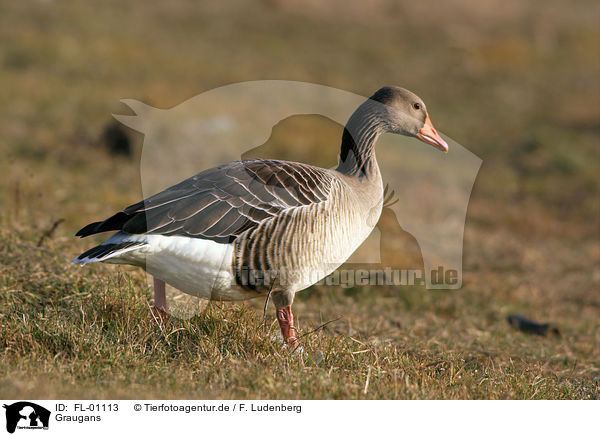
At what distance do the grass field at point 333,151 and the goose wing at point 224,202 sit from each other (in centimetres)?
68

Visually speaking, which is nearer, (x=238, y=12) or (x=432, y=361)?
(x=432, y=361)

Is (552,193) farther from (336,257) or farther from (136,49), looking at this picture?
(136,49)

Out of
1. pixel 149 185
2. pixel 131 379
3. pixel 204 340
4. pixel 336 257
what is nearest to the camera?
pixel 131 379

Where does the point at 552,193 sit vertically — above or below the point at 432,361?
above

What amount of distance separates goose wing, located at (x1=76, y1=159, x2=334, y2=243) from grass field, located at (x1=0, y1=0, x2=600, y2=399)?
2.24 feet

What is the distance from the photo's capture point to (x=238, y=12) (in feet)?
87.5

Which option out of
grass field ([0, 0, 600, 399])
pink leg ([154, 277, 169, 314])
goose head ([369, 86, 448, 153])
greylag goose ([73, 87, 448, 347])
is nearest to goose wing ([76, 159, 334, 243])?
greylag goose ([73, 87, 448, 347])
